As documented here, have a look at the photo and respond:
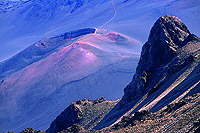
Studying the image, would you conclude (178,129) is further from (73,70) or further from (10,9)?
(10,9)

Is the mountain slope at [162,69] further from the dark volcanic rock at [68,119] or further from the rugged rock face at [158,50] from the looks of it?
the dark volcanic rock at [68,119]

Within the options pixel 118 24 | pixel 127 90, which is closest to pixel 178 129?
pixel 127 90

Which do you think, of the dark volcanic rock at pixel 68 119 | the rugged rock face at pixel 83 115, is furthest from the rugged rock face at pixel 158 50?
the dark volcanic rock at pixel 68 119

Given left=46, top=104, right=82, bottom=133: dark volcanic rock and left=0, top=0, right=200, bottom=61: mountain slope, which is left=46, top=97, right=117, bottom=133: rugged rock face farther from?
left=0, top=0, right=200, bottom=61: mountain slope

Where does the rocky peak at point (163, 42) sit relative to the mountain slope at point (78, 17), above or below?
below

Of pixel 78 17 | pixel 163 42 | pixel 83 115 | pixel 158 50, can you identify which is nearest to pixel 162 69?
pixel 158 50

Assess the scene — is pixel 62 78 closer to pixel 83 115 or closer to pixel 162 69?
pixel 83 115
